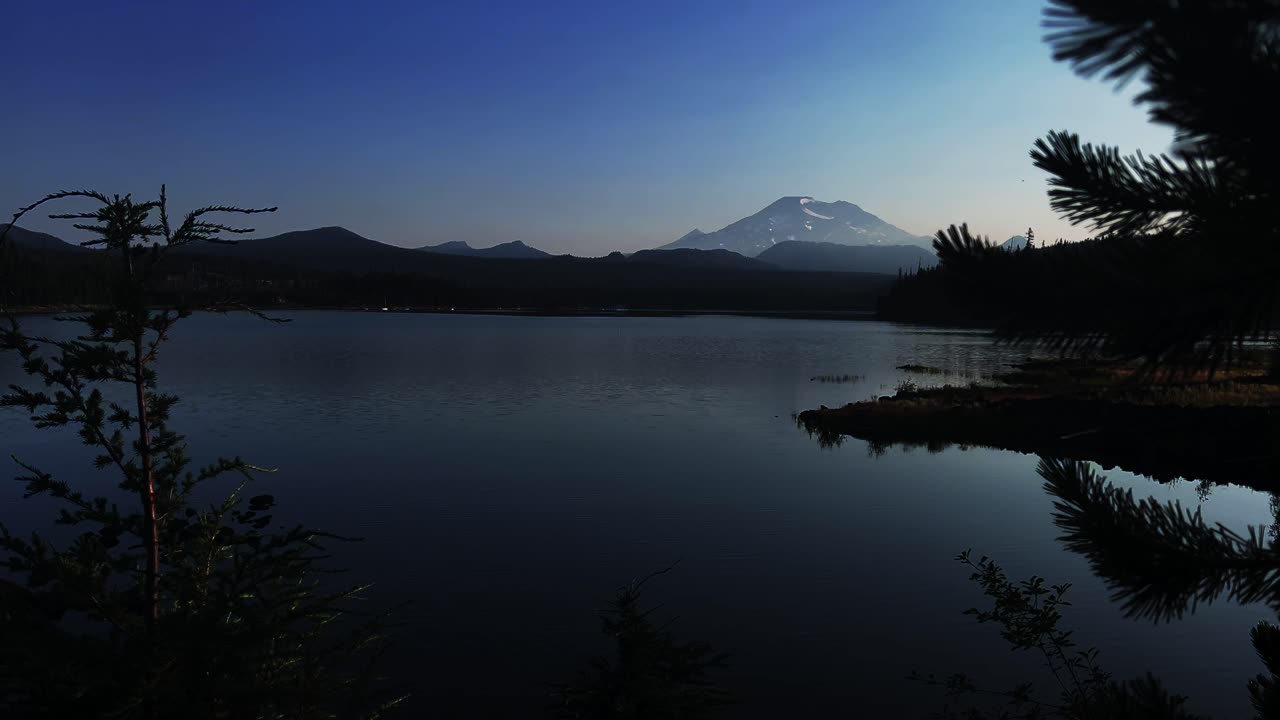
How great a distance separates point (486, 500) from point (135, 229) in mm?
16515

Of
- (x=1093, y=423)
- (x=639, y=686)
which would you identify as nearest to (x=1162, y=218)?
(x=639, y=686)

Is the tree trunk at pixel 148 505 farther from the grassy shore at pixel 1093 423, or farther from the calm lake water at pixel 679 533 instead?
the grassy shore at pixel 1093 423

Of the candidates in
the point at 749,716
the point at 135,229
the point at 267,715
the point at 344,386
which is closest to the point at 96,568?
the point at 267,715

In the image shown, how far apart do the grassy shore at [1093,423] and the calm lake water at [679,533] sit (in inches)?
65.4

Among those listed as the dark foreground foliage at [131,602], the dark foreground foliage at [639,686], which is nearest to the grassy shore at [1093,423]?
the dark foreground foliage at [639,686]

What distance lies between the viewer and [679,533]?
18.7 metres

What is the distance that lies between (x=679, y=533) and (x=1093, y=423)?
20.0 m

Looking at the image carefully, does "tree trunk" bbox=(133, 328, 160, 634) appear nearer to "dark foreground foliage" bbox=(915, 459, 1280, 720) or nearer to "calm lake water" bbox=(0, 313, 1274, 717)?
"calm lake water" bbox=(0, 313, 1274, 717)

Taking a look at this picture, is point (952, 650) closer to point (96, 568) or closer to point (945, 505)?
point (945, 505)

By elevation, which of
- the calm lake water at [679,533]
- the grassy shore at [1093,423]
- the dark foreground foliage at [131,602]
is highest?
the dark foreground foliage at [131,602]

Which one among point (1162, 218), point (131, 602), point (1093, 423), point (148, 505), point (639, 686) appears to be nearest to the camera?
point (1162, 218)

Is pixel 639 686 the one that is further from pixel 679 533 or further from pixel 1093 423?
pixel 1093 423

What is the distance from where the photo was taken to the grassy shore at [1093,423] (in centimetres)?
2403

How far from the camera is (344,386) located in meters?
47.3
